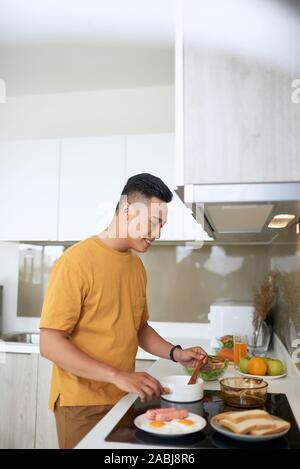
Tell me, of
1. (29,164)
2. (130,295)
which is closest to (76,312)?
(130,295)

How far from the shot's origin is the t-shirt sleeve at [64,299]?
48.2 inches

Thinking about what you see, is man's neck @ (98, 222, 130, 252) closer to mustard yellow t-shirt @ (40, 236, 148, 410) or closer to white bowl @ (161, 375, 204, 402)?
mustard yellow t-shirt @ (40, 236, 148, 410)

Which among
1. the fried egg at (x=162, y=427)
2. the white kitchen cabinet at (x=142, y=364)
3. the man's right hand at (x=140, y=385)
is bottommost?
the white kitchen cabinet at (x=142, y=364)

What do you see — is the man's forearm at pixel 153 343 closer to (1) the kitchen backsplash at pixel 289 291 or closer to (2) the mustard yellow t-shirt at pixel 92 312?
(2) the mustard yellow t-shirt at pixel 92 312

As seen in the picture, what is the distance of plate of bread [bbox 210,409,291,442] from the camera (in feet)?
2.88

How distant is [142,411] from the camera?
109cm

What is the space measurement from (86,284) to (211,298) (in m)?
1.48

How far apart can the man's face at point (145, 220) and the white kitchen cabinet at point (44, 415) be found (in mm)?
1178

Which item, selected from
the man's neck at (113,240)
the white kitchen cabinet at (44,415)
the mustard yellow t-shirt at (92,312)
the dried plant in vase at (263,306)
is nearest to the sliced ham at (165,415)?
the mustard yellow t-shirt at (92,312)

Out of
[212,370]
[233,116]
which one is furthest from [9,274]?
[233,116]

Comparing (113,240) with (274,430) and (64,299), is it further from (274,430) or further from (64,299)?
(274,430)

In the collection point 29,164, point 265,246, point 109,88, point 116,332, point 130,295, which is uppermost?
point 109,88

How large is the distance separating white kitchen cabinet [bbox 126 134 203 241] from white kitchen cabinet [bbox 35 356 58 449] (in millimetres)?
906
